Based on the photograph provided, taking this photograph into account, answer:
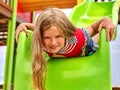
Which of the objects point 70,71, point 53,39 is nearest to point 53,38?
point 53,39

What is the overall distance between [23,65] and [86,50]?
0.83 feet

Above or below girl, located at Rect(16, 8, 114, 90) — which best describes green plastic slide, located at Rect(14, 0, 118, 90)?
below

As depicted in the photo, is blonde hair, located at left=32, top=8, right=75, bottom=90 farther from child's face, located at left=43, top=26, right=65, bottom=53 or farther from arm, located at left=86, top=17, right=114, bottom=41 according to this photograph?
arm, located at left=86, top=17, right=114, bottom=41

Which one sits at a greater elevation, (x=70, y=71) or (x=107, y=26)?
(x=107, y=26)

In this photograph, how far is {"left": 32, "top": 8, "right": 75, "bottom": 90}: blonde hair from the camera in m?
0.94

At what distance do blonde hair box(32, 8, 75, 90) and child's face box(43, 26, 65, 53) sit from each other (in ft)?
0.05

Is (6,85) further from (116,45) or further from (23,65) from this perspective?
(116,45)

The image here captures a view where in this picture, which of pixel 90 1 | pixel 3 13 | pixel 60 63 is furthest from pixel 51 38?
pixel 90 1

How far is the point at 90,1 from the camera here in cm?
210

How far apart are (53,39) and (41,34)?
0.07m

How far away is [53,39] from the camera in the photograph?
0.91m

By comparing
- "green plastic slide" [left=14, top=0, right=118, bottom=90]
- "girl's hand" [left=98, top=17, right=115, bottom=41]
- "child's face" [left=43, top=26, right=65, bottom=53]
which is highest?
"girl's hand" [left=98, top=17, right=115, bottom=41]

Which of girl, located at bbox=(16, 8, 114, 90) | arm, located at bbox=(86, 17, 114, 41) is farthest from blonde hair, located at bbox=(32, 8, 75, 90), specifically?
arm, located at bbox=(86, 17, 114, 41)

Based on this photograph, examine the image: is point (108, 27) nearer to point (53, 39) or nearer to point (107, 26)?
point (107, 26)
